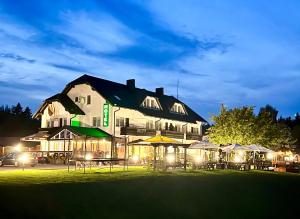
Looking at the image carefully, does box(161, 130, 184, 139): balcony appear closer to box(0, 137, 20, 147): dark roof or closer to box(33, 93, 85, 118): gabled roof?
box(33, 93, 85, 118): gabled roof

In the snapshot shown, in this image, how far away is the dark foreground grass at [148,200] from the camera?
14895mm

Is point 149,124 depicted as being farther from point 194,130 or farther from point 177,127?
point 194,130

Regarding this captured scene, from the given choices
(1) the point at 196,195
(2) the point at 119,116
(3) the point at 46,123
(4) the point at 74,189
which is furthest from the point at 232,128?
(4) the point at 74,189

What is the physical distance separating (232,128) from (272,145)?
9.81 metres

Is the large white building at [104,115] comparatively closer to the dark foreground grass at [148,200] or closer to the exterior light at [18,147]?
the exterior light at [18,147]

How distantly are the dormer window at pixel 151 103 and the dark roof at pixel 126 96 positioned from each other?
22.5 inches

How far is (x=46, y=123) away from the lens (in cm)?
5875

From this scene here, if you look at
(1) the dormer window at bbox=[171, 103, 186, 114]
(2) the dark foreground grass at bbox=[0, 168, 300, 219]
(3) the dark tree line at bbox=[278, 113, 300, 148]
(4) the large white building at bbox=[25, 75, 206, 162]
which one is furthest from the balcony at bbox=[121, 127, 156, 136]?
(3) the dark tree line at bbox=[278, 113, 300, 148]

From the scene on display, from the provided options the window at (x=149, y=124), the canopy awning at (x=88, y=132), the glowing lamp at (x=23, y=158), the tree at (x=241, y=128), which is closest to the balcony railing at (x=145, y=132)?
the canopy awning at (x=88, y=132)

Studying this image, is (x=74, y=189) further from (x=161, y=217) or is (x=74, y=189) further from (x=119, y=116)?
(x=119, y=116)

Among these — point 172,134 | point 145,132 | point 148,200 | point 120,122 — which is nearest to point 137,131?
point 145,132

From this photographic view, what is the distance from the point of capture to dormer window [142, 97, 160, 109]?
60312 millimetres

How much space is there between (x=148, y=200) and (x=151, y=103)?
43.7 m

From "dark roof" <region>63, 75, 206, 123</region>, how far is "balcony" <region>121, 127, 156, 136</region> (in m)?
2.93
